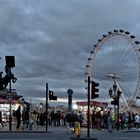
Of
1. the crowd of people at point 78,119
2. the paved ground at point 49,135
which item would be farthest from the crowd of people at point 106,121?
the paved ground at point 49,135

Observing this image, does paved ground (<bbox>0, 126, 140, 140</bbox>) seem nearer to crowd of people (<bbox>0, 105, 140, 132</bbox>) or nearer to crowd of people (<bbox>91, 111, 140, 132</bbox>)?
crowd of people (<bbox>0, 105, 140, 132</bbox>)

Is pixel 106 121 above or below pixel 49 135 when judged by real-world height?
above

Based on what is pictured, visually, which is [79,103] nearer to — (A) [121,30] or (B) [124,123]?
(B) [124,123]

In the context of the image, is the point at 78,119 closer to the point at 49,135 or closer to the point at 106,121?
the point at 49,135

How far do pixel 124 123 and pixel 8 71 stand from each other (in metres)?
13.8

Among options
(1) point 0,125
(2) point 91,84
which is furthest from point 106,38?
(2) point 91,84

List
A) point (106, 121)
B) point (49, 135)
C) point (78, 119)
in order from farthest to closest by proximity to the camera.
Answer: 1. point (106, 121)
2. point (78, 119)
3. point (49, 135)

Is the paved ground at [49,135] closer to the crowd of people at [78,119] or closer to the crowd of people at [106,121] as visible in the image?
the crowd of people at [78,119]

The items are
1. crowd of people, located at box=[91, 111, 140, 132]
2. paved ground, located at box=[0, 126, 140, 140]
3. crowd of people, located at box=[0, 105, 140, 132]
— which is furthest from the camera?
crowd of people, located at box=[91, 111, 140, 132]

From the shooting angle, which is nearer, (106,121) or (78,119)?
(78,119)

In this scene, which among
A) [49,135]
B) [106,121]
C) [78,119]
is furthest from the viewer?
[106,121]

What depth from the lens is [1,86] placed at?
63.2 meters

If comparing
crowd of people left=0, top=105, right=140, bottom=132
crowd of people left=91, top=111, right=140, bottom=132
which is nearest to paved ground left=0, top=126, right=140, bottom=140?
crowd of people left=0, top=105, right=140, bottom=132

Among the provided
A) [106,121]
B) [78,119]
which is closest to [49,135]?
[78,119]
